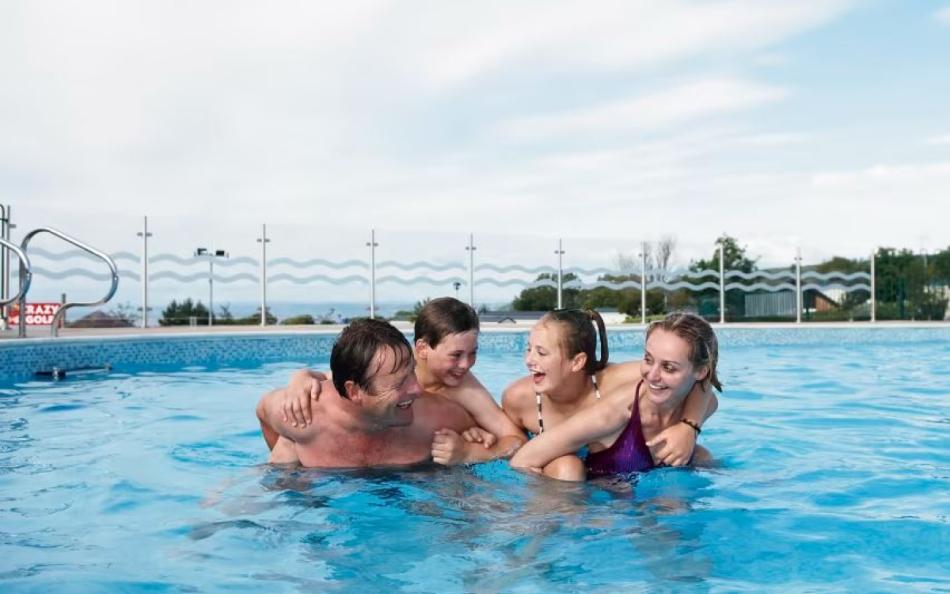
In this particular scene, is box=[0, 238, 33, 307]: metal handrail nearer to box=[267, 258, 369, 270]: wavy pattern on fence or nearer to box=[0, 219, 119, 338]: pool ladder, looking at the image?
box=[0, 219, 119, 338]: pool ladder

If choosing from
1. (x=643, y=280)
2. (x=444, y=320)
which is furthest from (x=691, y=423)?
(x=643, y=280)

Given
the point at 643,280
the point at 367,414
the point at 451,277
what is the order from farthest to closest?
1. the point at 643,280
2. the point at 451,277
3. the point at 367,414

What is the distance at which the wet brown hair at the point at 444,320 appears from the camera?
12.7 feet

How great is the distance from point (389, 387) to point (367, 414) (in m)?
0.26

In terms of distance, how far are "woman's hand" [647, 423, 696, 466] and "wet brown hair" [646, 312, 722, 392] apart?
27cm

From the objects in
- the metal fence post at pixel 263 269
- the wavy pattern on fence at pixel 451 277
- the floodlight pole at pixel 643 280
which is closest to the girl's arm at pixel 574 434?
the wavy pattern on fence at pixel 451 277

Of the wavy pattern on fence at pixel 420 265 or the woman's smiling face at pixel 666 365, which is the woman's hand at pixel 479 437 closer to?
the woman's smiling face at pixel 666 365

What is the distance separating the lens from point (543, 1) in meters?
13.7

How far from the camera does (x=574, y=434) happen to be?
→ 11.8 feet

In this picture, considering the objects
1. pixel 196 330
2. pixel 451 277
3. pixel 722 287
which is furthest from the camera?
pixel 722 287

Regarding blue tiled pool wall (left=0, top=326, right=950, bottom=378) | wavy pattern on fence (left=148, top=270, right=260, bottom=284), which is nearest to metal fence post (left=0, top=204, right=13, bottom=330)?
blue tiled pool wall (left=0, top=326, right=950, bottom=378)

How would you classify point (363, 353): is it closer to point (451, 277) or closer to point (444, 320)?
point (444, 320)

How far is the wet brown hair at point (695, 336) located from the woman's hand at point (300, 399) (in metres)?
1.44

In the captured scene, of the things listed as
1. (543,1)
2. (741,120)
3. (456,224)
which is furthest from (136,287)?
(741,120)
